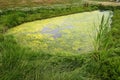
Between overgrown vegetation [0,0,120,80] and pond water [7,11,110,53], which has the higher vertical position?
overgrown vegetation [0,0,120,80]

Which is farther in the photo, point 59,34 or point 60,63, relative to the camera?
point 59,34

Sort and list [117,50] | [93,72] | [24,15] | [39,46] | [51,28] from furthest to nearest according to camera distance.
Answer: [24,15], [51,28], [39,46], [117,50], [93,72]

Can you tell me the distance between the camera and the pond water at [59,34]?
870 centimetres

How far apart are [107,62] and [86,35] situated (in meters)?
4.09

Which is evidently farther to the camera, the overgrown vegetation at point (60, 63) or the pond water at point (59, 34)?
the pond water at point (59, 34)

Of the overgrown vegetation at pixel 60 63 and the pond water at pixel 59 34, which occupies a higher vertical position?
the overgrown vegetation at pixel 60 63

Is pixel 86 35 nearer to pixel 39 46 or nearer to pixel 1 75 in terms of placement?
pixel 39 46

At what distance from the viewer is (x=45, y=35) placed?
33.4 ft

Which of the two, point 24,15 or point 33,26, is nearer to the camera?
point 33,26

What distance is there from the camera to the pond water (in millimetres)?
8703

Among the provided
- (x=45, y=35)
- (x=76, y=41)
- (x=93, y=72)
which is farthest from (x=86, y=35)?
(x=93, y=72)

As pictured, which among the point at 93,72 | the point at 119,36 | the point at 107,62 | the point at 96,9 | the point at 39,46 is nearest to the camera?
the point at 93,72

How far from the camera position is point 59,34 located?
409 inches

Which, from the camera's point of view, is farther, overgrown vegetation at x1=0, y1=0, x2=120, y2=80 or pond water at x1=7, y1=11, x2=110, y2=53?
pond water at x1=7, y1=11, x2=110, y2=53
